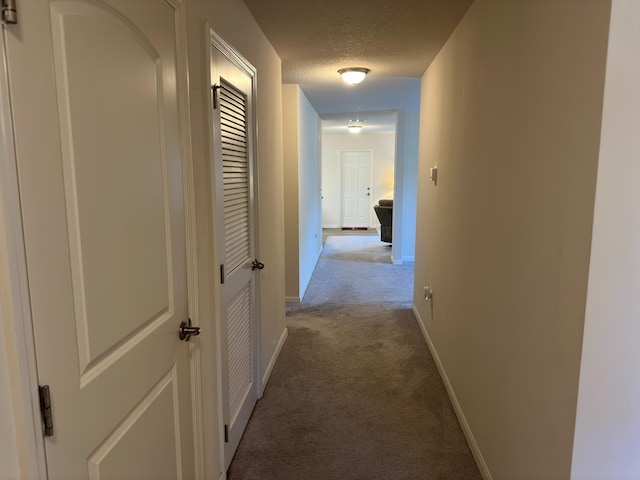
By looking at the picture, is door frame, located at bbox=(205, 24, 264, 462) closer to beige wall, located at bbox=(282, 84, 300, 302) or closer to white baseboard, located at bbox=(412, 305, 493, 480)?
white baseboard, located at bbox=(412, 305, 493, 480)

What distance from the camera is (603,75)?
1052 millimetres

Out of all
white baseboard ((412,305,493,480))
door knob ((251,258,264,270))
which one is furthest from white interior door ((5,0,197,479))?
white baseboard ((412,305,493,480))

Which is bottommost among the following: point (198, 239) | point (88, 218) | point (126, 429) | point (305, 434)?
point (305, 434)

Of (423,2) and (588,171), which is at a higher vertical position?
(423,2)

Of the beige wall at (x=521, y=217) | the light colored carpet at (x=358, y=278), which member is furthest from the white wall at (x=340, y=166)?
the beige wall at (x=521, y=217)

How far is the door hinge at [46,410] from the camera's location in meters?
0.83

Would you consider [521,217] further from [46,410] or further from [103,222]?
[46,410]

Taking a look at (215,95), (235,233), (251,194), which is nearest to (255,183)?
(251,194)

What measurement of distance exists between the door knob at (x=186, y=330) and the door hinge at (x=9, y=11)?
99 centimetres

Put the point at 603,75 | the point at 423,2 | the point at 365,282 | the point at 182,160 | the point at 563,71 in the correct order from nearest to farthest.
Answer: the point at 603,75, the point at 563,71, the point at 182,160, the point at 423,2, the point at 365,282

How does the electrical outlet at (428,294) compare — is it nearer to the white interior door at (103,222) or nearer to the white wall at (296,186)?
the white wall at (296,186)

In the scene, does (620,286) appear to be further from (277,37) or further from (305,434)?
(277,37)

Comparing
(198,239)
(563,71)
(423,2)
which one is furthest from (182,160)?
(423,2)

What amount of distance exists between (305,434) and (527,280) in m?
1.48
